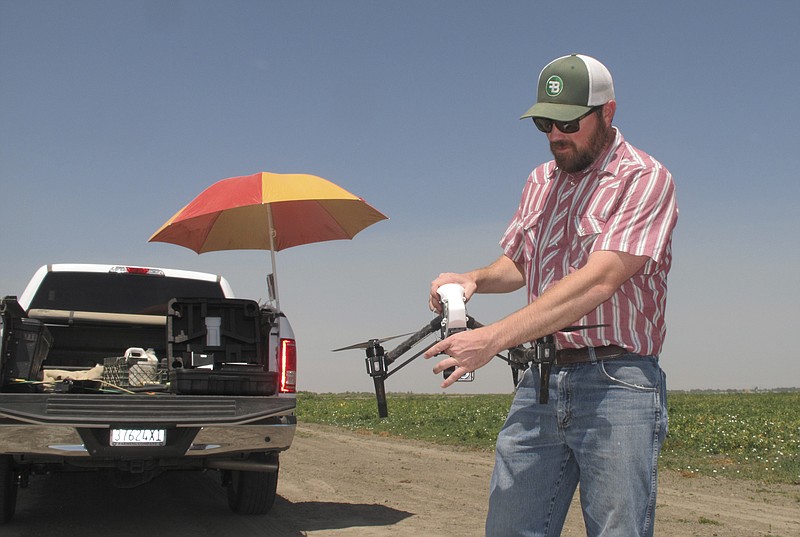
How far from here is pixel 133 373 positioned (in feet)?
22.4

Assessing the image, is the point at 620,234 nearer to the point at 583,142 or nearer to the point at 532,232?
the point at 583,142

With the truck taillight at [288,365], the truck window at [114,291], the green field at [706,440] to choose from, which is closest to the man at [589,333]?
the truck taillight at [288,365]

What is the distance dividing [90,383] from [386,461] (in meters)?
6.20

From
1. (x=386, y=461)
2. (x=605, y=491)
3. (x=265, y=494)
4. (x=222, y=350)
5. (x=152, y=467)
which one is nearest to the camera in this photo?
(x=605, y=491)

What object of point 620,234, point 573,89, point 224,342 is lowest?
point 224,342

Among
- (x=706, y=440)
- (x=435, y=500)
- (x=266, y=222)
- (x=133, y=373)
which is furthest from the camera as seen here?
(x=706, y=440)

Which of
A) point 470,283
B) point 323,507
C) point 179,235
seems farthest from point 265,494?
point 470,283

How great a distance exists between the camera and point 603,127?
100 inches

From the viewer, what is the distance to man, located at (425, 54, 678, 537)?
2273mm

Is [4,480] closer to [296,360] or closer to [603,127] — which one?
[296,360]

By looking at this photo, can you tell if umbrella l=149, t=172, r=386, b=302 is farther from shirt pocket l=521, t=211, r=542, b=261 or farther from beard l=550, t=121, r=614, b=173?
beard l=550, t=121, r=614, b=173

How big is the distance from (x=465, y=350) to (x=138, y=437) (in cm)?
438

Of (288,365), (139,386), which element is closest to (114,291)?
(139,386)

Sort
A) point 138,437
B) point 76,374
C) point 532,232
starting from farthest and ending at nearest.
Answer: point 76,374
point 138,437
point 532,232
